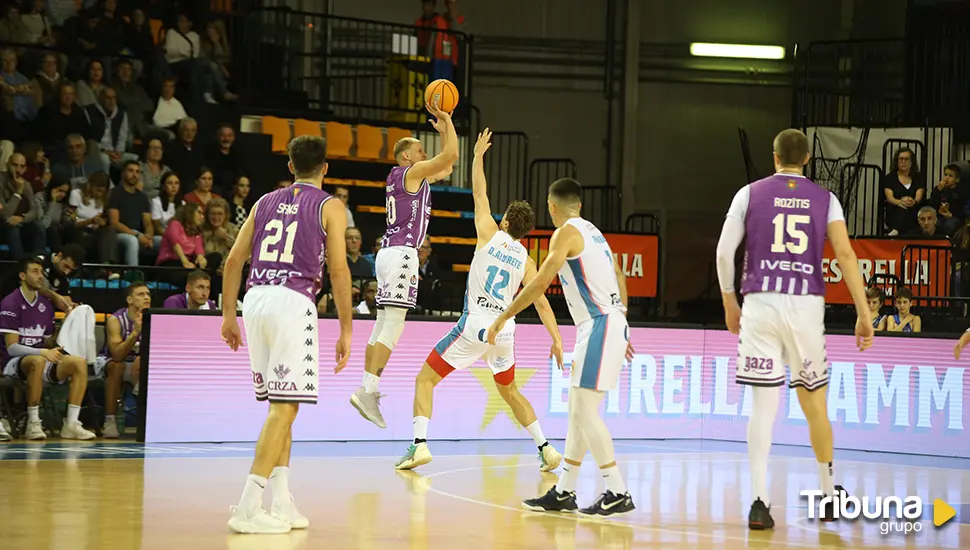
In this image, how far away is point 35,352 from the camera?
11883 mm

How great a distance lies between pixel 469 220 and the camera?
18094 millimetres

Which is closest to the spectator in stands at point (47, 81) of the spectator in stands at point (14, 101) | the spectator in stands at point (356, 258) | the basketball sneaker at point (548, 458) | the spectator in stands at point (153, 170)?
the spectator in stands at point (14, 101)

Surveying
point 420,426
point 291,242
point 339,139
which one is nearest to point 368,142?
point 339,139

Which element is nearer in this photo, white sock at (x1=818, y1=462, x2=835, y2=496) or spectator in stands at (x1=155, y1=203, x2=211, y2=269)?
white sock at (x1=818, y1=462, x2=835, y2=496)

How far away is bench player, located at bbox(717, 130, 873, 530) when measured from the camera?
7.31m

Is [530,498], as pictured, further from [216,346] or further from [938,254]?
[938,254]

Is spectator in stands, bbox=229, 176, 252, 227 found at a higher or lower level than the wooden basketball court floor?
higher

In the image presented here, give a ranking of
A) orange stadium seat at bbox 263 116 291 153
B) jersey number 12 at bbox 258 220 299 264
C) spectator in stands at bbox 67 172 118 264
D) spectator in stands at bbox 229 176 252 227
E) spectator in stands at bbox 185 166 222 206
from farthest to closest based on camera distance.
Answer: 1. orange stadium seat at bbox 263 116 291 153
2. spectator in stands at bbox 229 176 252 227
3. spectator in stands at bbox 185 166 222 206
4. spectator in stands at bbox 67 172 118 264
5. jersey number 12 at bbox 258 220 299 264

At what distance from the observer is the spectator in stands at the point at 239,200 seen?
15.4 meters

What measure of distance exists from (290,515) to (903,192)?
482 inches

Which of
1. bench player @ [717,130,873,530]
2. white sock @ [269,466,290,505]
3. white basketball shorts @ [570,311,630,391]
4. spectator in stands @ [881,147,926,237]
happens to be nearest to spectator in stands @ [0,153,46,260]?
white sock @ [269,466,290,505]

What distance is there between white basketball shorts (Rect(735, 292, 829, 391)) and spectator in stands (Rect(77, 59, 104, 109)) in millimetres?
10878

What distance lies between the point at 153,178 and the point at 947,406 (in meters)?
9.29

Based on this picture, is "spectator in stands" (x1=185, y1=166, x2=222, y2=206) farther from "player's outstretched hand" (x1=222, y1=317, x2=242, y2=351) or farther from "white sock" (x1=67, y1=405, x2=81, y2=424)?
"player's outstretched hand" (x1=222, y1=317, x2=242, y2=351)
